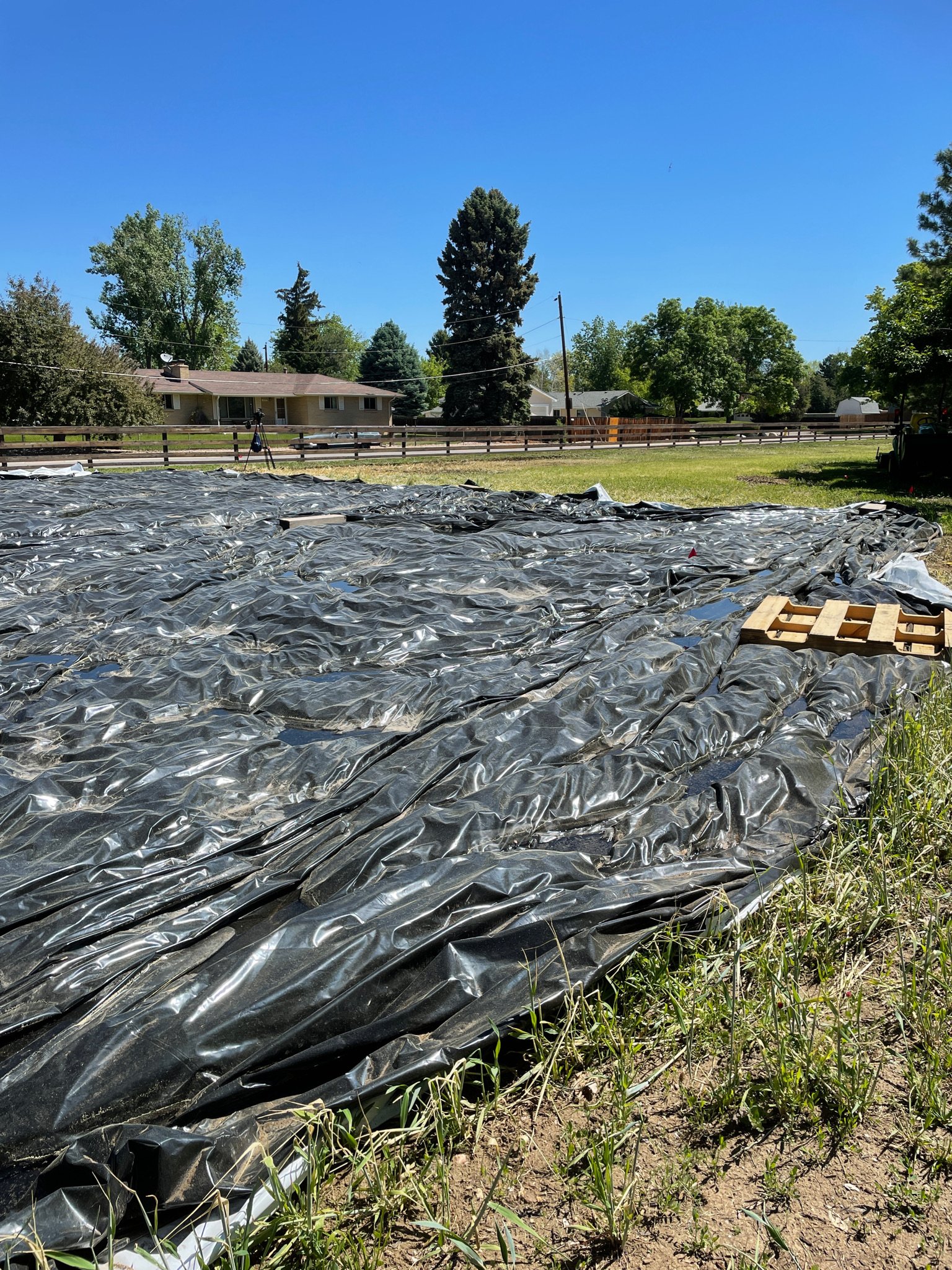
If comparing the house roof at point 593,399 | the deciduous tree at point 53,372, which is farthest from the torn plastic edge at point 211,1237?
the house roof at point 593,399

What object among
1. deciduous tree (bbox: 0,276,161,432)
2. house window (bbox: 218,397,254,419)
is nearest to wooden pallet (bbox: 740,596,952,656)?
deciduous tree (bbox: 0,276,161,432)

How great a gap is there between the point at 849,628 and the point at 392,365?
53.8m

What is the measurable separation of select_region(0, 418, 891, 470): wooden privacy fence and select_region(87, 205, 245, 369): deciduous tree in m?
16.8

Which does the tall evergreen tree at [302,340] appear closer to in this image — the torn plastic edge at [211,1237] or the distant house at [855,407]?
the distant house at [855,407]

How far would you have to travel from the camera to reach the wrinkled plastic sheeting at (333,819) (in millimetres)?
2096

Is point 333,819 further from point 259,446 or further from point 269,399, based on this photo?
point 269,399

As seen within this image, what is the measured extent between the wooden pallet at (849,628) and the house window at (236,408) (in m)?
45.6

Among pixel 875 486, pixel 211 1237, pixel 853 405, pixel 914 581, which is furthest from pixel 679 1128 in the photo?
pixel 853 405

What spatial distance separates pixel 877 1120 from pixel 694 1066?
0.45 m

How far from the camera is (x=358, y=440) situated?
107 ft

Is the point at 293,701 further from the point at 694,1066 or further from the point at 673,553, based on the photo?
the point at 673,553

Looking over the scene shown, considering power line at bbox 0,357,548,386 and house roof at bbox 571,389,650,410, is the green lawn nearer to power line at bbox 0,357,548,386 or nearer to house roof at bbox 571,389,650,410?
power line at bbox 0,357,548,386

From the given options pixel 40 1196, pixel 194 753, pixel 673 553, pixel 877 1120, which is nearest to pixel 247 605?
pixel 194 753

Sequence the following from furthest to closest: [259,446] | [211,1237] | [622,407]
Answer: [622,407], [259,446], [211,1237]
